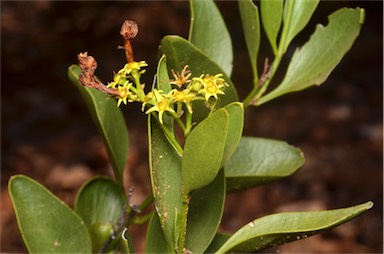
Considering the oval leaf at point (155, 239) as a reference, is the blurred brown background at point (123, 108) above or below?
below

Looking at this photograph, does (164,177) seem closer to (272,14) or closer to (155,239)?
(155,239)

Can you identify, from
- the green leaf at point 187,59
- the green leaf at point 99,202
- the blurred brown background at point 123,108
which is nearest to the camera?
the green leaf at point 187,59

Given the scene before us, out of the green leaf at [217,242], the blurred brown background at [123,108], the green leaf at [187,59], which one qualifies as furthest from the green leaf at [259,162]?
the blurred brown background at [123,108]

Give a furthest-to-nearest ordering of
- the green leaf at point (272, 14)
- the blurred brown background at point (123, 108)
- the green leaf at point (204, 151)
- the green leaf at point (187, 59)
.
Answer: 1. the blurred brown background at point (123, 108)
2. the green leaf at point (272, 14)
3. the green leaf at point (187, 59)
4. the green leaf at point (204, 151)

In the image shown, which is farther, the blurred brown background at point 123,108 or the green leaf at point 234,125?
the blurred brown background at point 123,108

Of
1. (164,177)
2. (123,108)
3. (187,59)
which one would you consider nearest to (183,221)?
(164,177)

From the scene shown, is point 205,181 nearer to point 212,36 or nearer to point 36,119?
point 212,36

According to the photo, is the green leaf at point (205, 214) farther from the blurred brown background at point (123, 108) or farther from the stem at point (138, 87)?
the blurred brown background at point (123, 108)
